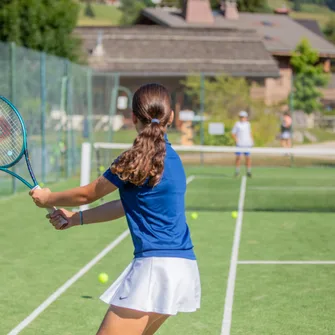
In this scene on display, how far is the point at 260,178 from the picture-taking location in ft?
72.5

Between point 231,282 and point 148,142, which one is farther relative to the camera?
point 231,282

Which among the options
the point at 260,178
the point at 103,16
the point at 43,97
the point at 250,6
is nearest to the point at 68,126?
the point at 43,97

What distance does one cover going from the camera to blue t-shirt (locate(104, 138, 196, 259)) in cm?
438

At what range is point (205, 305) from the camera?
779cm

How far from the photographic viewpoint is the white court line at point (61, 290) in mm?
7074

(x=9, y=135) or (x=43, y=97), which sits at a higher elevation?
(x=9, y=135)

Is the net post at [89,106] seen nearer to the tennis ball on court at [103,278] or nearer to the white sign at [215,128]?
the white sign at [215,128]

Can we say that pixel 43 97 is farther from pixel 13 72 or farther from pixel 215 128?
pixel 215 128

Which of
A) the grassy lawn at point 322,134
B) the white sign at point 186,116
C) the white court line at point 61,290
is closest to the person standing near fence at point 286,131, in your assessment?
the white sign at point 186,116

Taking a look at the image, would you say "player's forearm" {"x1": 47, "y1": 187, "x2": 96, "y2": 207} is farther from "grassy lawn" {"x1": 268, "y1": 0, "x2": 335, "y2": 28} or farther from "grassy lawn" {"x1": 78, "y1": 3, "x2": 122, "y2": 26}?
"grassy lawn" {"x1": 268, "y1": 0, "x2": 335, "y2": 28}

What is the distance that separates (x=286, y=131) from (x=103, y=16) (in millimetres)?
106923

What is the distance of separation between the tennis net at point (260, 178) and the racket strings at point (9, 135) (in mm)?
7612

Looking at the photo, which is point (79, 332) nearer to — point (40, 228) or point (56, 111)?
point (40, 228)

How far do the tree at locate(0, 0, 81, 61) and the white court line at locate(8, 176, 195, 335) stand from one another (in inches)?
975
